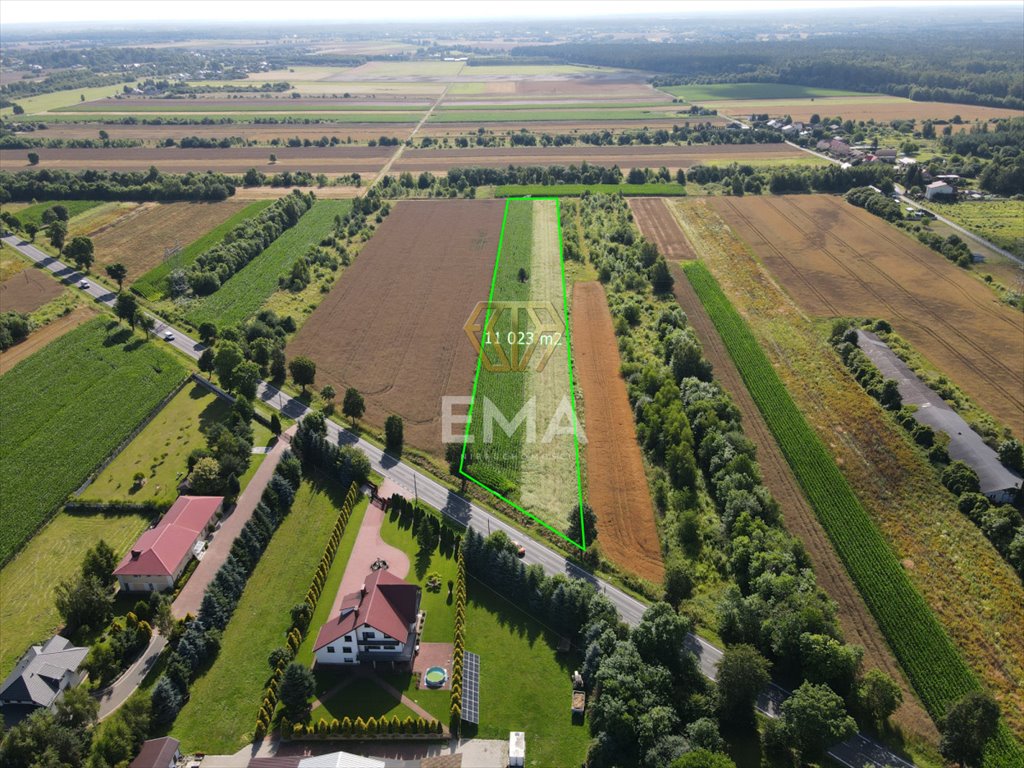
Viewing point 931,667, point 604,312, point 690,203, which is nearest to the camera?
point 931,667

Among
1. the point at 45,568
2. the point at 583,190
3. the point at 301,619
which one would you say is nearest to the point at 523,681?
the point at 301,619

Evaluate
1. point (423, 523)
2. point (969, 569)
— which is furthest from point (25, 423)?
point (969, 569)

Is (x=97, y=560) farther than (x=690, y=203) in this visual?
No

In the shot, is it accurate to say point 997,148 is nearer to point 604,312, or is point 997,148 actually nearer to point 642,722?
point 604,312

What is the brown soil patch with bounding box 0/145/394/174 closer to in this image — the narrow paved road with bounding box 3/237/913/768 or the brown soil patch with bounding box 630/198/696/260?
the brown soil patch with bounding box 630/198/696/260

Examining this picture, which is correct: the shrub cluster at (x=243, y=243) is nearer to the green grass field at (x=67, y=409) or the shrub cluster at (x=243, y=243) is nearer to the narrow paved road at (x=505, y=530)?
the narrow paved road at (x=505, y=530)

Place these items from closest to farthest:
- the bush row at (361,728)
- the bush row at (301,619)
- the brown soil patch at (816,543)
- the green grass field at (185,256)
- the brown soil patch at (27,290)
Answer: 1. the bush row at (361,728)
2. the bush row at (301,619)
3. the brown soil patch at (816,543)
4. the brown soil patch at (27,290)
5. the green grass field at (185,256)

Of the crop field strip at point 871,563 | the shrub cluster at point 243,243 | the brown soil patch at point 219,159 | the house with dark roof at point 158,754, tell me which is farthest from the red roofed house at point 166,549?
the brown soil patch at point 219,159
